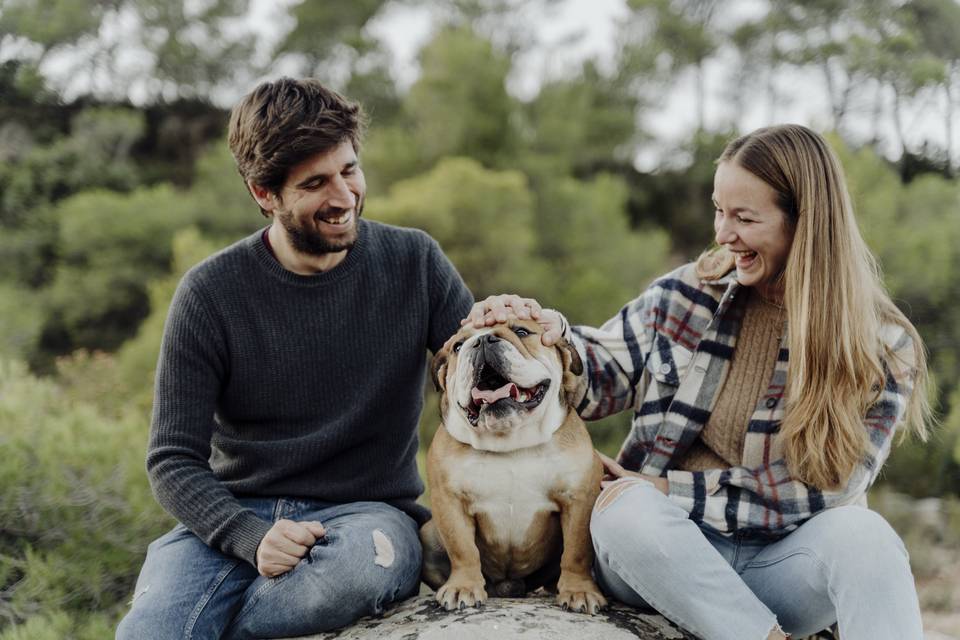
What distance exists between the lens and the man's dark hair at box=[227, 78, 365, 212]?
2.60m

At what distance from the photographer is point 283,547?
2.32 m

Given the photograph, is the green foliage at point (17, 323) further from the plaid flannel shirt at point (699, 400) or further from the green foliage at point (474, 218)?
the plaid flannel shirt at point (699, 400)

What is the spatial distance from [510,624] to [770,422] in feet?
3.07

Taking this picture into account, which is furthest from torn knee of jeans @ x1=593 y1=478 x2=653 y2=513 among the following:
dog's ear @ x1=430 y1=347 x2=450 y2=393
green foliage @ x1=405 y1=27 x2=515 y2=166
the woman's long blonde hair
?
green foliage @ x1=405 y1=27 x2=515 y2=166

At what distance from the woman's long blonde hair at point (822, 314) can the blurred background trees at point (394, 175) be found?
8.71ft

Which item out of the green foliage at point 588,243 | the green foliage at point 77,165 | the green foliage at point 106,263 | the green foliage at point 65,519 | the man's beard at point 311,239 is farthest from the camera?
the green foliage at point 77,165

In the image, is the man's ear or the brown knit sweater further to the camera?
the man's ear

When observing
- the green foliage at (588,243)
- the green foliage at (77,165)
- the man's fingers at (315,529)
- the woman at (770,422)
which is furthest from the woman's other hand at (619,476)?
the green foliage at (77,165)

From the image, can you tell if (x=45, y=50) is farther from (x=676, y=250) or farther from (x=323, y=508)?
(x=676, y=250)

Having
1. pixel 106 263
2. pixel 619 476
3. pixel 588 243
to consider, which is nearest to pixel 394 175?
pixel 588 243

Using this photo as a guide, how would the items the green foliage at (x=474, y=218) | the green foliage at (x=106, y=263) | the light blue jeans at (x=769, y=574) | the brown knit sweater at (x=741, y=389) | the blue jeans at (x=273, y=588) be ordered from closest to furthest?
the light blue jeans at (x=769, y=574), the blue jeans at (x=273, y=588), the brown knit sweater at (x=741, y=389), the green foliage at (x=474, y=218), the green foliage at (x=106, y=263)

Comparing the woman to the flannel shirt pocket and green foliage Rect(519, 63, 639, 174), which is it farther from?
green foliage Rect(519, 63, 639, 174)

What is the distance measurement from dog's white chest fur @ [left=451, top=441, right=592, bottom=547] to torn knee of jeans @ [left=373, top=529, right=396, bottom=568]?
0.82ft

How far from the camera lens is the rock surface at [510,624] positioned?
219 cm
